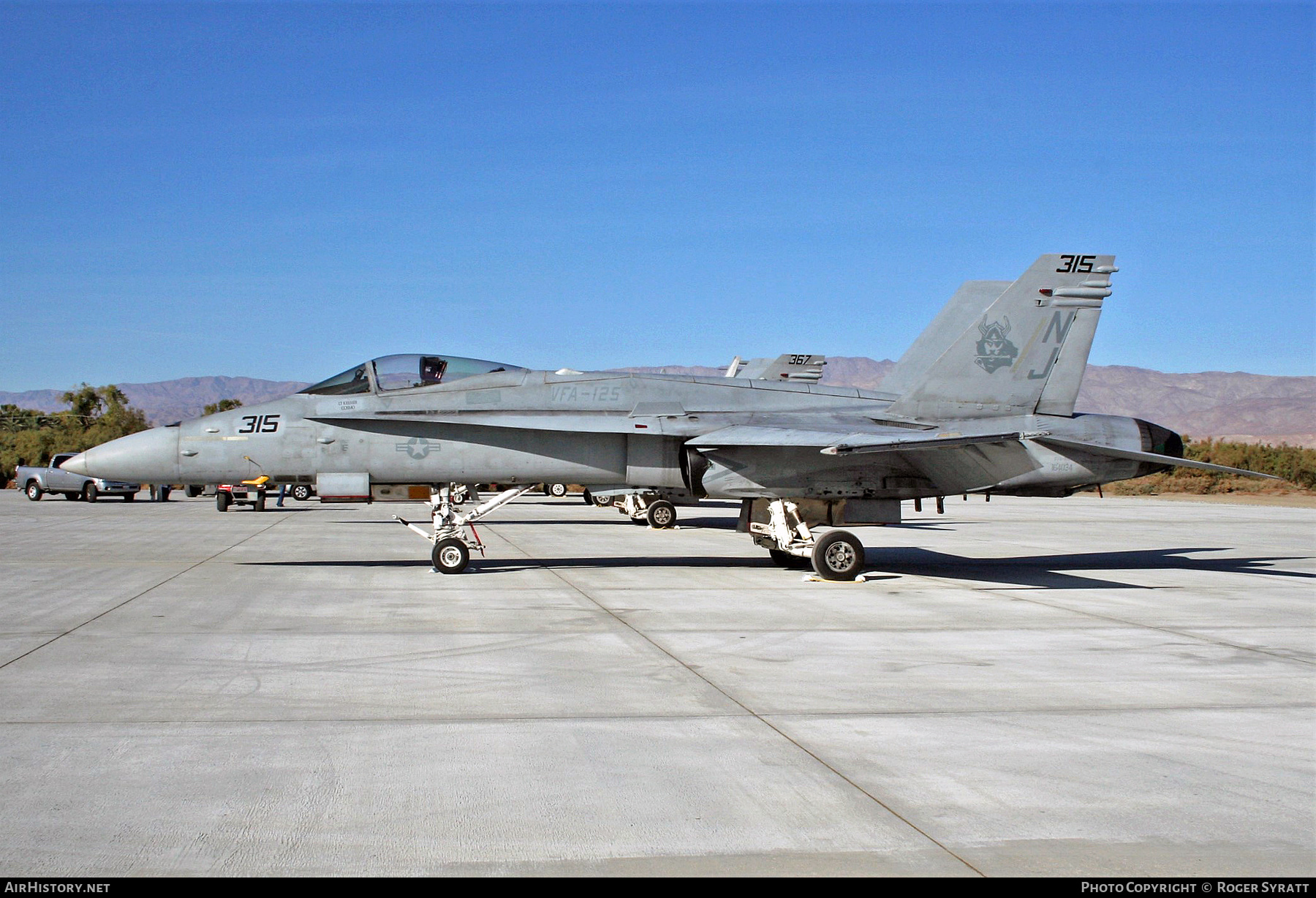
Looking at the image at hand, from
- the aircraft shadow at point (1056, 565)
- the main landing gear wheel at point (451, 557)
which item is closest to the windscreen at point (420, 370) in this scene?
the main landing gear wheel at point (451, 557)

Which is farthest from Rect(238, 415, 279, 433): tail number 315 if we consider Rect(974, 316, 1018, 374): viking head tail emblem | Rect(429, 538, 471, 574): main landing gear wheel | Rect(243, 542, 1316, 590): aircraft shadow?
Rect(974, 316, 1018, 374): viking head tail emblem

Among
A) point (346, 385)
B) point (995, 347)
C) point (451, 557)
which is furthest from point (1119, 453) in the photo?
point (346, 385)

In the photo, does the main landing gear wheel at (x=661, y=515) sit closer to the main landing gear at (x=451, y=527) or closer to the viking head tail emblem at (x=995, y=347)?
the main landing gear at (x=451, y=527)

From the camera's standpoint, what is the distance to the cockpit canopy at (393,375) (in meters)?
13.2

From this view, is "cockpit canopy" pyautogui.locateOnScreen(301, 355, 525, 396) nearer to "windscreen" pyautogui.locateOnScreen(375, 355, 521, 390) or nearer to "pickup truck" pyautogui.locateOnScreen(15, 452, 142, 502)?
"windscreen" pyautogui.locateOnScreen(375, 355, 521, 390)

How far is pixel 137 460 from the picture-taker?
1251cm

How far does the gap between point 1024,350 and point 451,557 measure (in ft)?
26.9

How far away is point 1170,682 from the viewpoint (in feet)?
23.3

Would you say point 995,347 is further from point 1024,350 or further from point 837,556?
point 837,556

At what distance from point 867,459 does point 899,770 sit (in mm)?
8804

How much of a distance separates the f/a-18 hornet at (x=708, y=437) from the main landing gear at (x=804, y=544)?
29 millimetres

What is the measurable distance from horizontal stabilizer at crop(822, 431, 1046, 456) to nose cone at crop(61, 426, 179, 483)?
8.13 meters

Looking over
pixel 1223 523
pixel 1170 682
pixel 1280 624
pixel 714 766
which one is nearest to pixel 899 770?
pixel 714 766

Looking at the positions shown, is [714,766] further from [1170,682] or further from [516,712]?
[1170,682]
